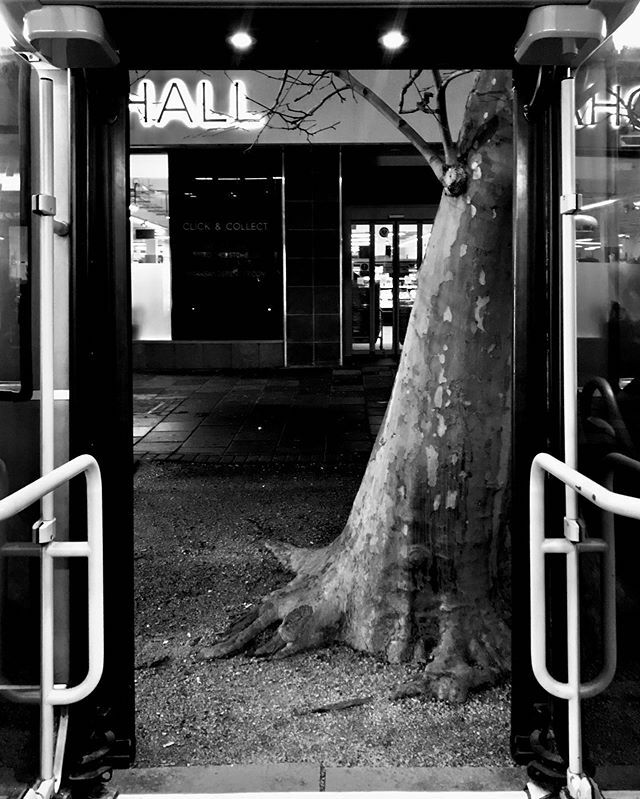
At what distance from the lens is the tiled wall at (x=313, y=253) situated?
16.0 meters

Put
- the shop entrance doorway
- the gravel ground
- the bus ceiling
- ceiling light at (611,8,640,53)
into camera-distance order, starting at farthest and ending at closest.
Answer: the shop entrance doorway < the gravel ground < ceiling light at (611,8,640,53) < the bus ceiling

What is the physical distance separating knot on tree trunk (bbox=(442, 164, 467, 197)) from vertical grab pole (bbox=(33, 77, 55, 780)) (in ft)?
6.23

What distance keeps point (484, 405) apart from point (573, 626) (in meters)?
1.43

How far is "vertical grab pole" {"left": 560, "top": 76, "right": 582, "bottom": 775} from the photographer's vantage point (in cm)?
282

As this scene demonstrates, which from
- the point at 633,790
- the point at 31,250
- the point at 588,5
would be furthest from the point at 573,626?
the point at 31,250

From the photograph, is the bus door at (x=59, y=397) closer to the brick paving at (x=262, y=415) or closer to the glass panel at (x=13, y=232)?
the glass panel at (x=13, y=232)

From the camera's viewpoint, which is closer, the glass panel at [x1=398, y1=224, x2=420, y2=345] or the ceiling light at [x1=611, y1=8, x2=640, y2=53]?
the ceiling light at [x1=611, y1=8, x2=640, y2=53]

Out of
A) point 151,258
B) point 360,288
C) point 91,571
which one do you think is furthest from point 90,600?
point 360,288

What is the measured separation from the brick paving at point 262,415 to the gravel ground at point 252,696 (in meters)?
2.97

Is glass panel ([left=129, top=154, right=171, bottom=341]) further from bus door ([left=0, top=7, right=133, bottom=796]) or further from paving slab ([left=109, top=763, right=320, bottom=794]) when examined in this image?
paving slab ([left=109, top=763, right=320, bottom=794])

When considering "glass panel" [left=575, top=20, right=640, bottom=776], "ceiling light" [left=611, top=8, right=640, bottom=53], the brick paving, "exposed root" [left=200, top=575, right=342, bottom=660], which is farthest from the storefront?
"glass panel" [left=575, top=20, right=640, bottom=776]

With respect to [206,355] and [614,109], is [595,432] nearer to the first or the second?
[614,109]

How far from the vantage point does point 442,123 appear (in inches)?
163

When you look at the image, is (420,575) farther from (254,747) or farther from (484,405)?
(254,747)
